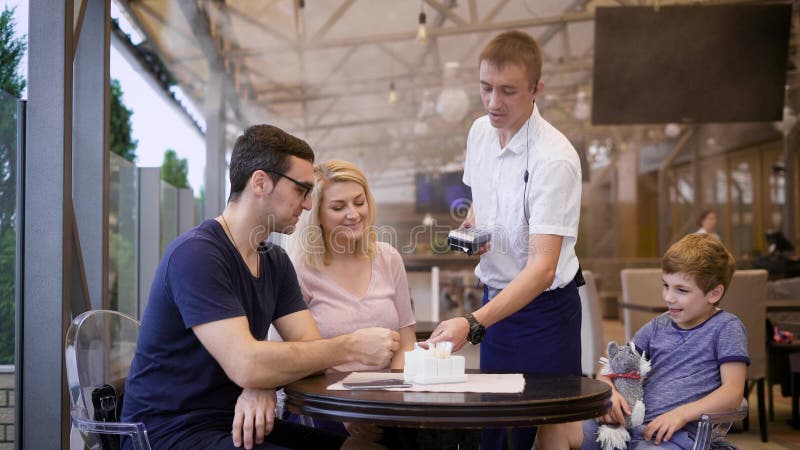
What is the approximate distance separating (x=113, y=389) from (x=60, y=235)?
868mm

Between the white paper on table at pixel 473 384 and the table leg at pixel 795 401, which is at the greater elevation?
the white paper on table at pixel 473 384

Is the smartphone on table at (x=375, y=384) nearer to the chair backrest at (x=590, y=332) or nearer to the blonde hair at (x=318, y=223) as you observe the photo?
the blonde hair at (x=318, y=223)

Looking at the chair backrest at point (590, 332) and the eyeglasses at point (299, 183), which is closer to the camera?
the eyeglasses at point (299, 183)

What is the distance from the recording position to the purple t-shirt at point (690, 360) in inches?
91.3

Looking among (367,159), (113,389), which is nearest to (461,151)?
(367,159)

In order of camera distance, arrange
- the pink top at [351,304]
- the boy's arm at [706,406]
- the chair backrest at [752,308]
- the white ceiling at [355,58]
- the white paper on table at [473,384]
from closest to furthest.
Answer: the white paper on table at [473,384] → the boy's arm at [706,406] → the pink top at [351,304] → the chair backrest at [752,308] → the white ceiling at [355,58]

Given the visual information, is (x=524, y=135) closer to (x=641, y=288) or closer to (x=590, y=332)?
(x=590, y=332)

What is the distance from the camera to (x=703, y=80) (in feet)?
21.2

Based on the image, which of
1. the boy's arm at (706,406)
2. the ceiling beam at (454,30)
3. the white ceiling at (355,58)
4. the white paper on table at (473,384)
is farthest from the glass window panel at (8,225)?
the ceiling beam at (454,30)

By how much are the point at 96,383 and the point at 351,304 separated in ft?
2.44

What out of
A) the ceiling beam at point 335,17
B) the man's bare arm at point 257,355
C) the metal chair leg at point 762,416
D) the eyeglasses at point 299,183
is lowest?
the metal chair leg at point 762,416

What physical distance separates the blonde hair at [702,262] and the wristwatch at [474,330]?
2.35 ft

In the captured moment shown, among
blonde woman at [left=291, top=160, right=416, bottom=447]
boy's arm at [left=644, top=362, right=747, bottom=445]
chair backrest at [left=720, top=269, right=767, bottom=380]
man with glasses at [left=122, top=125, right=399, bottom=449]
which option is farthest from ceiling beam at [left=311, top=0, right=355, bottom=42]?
boy's arm at [left=644, top=362, right=747, bottom=445]

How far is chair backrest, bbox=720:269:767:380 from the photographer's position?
4.58m
